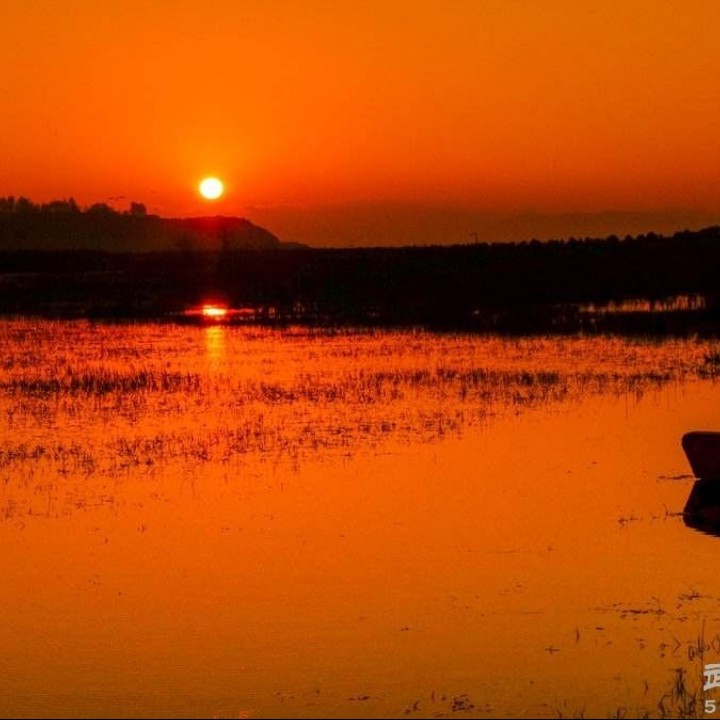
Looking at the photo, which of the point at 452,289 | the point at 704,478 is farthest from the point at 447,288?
the point at 704,478

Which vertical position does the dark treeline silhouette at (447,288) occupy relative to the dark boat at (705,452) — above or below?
above

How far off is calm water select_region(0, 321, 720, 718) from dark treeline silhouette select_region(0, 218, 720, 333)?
49.0 ft

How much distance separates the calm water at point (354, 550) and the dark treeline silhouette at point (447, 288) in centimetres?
1492

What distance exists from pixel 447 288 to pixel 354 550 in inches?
1717

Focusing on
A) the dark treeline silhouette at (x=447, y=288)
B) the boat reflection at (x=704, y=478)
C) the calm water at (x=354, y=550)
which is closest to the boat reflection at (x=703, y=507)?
the boat reflection at (x=704, y=478)

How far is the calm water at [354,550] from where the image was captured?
7.36 metres

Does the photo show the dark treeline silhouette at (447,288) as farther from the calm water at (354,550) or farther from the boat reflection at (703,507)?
the boat reflection at (703,507)

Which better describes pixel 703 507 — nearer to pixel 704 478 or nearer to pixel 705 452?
pixel 704 478

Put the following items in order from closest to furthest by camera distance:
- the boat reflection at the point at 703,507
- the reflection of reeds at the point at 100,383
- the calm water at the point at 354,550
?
the calm water at the point at 354,550 → the boat reflection at the point at 703,507 → the reflection of reeds at the point at 100,383

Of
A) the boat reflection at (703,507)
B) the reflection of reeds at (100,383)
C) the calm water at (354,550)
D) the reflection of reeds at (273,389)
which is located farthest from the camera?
the reflection of reeds at (100,383)

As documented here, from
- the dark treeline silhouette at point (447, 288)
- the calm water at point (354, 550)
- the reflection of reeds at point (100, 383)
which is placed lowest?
the calm water at point (354, 550)

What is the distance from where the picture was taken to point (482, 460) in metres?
14.3

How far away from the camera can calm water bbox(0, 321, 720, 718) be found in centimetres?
736

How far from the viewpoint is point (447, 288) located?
53.7m
